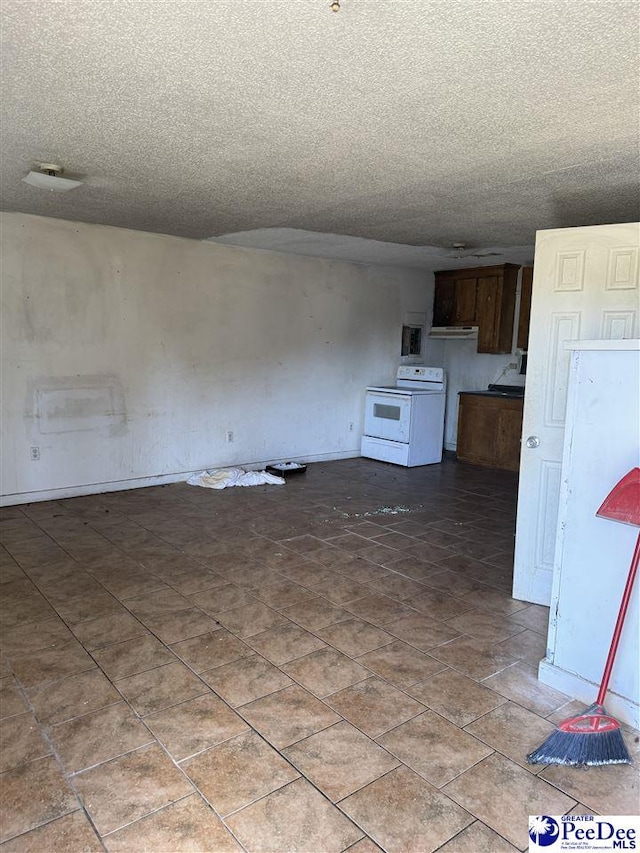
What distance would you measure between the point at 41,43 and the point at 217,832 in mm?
2504

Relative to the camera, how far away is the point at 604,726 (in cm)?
210

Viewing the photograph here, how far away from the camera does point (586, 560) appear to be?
2338 millimetres

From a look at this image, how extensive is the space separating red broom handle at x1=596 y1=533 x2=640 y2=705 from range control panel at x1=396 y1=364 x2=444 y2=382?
5.00 metres

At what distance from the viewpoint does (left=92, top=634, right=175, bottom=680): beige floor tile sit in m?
2.55

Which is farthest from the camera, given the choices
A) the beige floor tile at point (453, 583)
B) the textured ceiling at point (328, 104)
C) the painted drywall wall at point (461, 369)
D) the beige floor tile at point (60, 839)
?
the painted drywall wall at point (461, 369)

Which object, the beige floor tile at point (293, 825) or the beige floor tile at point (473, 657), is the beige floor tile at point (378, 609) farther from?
the beige floor tile at point (293, 825)

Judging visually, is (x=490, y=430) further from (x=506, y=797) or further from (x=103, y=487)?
(x=506, y=797)

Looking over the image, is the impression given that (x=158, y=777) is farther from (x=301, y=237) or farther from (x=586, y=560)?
(x=301, y=237)

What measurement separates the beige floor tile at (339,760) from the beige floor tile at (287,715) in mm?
46

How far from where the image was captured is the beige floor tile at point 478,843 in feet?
5.48

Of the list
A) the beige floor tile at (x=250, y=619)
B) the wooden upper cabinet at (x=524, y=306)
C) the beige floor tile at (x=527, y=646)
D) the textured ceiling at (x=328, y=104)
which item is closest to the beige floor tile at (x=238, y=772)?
the beige floor tile at (x=250, y=619)

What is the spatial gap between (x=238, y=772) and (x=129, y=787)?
1.13 ft

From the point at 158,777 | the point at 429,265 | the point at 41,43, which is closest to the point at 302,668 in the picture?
the point at 158,777

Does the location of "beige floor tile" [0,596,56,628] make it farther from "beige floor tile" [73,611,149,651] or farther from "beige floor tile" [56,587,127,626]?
"beige floor tile" [73,611,149,651]
